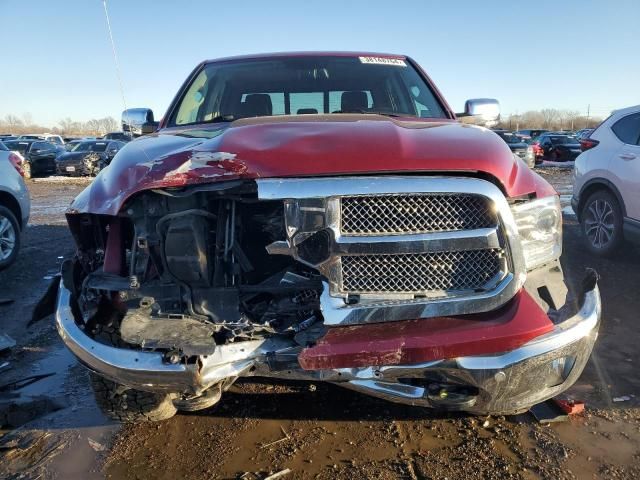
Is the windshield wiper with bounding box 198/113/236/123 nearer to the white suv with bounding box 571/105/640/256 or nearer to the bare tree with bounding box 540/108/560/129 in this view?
the white suv with bounding box 571/105/640/256

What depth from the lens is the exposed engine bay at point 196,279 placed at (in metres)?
2.25

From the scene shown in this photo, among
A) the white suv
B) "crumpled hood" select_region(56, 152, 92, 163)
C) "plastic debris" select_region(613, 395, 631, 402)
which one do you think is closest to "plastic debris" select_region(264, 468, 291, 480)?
"plastic debris" select_region(613, 395, 631, 402)

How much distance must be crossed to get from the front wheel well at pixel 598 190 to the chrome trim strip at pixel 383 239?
14.8 feet

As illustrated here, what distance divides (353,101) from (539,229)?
186cm

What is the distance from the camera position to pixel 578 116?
7981cm

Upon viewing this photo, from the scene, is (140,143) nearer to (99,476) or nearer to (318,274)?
(318,274)

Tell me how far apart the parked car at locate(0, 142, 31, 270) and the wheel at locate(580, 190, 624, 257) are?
7023mm

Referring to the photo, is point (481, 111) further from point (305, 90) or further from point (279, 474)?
point (279, 474)

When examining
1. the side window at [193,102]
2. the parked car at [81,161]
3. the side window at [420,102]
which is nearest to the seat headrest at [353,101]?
the side window at [420,102]

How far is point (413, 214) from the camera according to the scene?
2.18 meters

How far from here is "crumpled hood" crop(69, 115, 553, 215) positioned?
2.16m

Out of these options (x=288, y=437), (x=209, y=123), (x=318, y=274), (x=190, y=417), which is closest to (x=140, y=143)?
(x=209, y=123)

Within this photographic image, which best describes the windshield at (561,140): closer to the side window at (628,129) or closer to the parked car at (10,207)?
the side window at (628,129)

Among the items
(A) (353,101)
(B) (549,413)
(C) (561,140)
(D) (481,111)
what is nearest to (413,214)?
(B) (549,413)
